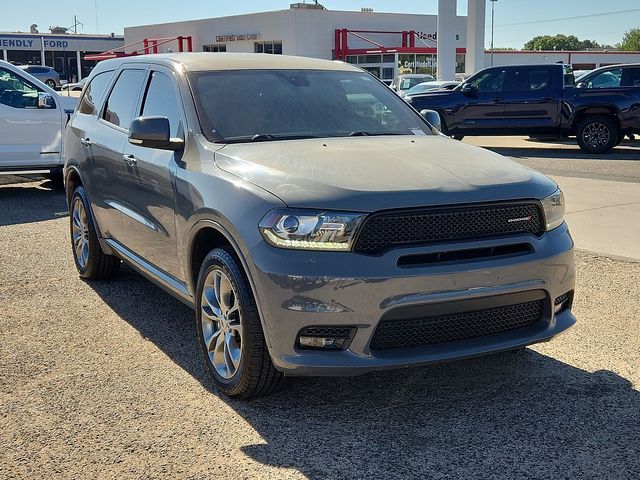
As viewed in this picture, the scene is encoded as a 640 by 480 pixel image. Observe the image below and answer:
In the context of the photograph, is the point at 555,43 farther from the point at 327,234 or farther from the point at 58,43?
the point at 327,234

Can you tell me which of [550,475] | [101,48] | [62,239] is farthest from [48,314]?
[101,48]

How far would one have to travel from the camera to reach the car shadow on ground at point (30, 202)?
9.98 metres

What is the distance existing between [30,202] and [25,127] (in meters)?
1.18

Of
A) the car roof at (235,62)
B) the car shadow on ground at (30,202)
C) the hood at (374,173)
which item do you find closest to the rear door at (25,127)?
the car shadow on ground at (30,202)

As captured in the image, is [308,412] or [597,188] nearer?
[308,412]

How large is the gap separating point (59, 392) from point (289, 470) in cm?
160

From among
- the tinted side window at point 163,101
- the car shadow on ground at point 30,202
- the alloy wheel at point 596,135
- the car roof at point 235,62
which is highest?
the car roof at point 235,62

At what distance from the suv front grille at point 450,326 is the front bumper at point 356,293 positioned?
0.14 ft

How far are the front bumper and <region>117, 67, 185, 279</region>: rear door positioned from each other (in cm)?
120

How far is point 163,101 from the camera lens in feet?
17.0

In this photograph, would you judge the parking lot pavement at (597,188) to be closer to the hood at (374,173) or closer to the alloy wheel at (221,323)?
the hood at (374,173)

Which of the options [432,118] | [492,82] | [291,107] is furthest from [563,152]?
[291,107]

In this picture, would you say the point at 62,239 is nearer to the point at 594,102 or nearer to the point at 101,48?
the point at 594,102

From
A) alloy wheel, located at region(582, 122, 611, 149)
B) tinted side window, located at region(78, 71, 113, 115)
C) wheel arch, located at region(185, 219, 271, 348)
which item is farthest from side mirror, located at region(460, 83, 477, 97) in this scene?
wheel arch, located at region(185, 219, 271, 348)
